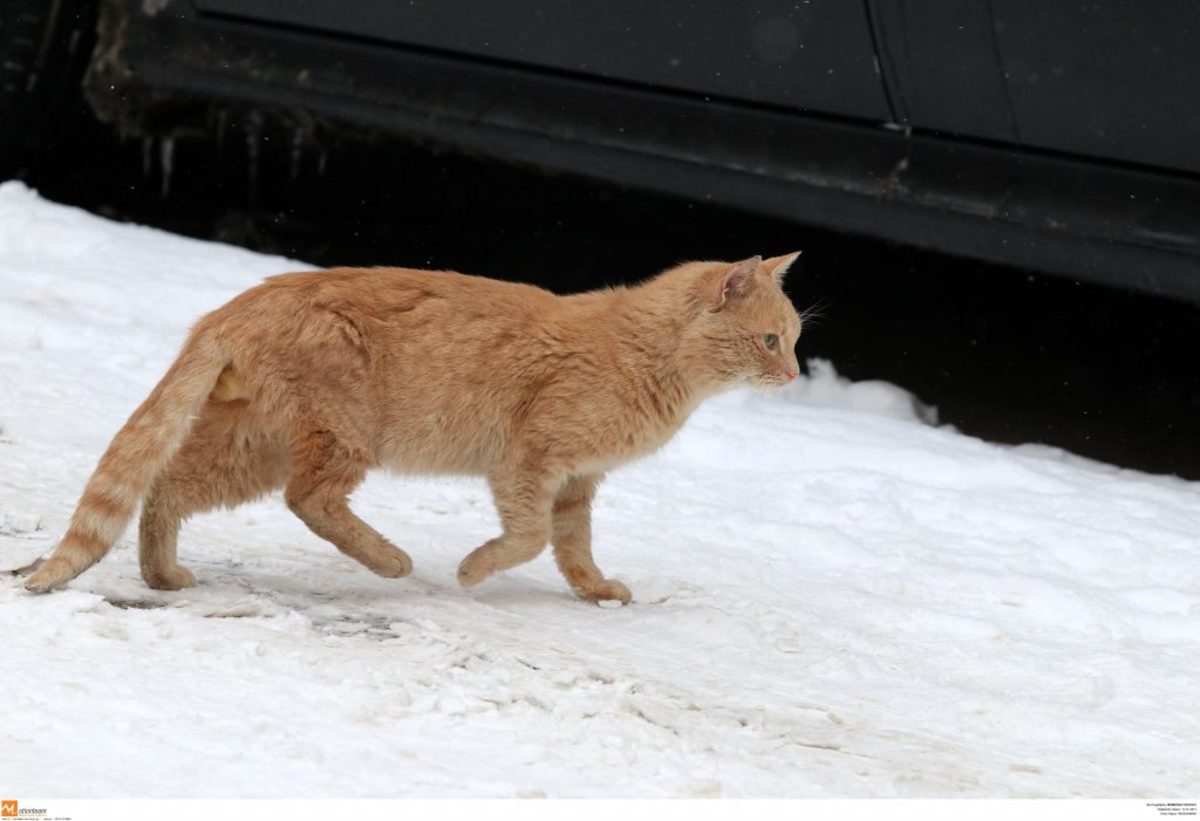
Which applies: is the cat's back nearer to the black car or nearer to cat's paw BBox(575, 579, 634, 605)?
cat's paw BBox(575, 579, 634, 605)

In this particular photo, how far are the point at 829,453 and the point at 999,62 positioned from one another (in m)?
1.89

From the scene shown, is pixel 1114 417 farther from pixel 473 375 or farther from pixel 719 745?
pixel 719 745

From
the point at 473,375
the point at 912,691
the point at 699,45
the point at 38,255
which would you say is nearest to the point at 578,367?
the point at 473,375

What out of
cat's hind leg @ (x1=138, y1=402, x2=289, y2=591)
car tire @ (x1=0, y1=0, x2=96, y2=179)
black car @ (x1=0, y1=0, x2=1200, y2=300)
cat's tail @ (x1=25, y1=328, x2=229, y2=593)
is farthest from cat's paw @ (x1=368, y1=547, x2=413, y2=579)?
car tire @ (x1=0, y1=0, x2=96, y2=179)

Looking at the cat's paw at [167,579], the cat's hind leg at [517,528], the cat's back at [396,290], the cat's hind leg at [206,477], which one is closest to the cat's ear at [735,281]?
the cat's back at [396,290]

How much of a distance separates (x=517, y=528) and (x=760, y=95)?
348 centimetres

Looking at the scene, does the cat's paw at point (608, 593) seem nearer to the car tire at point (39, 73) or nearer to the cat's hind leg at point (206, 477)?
the cat's hind leg at point (206, 477)

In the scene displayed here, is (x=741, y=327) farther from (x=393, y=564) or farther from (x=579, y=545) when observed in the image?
(x=393, y=564)

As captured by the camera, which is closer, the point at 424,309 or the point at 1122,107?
the point at 424,309

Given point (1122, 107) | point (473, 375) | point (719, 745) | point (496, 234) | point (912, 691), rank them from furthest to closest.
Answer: point (496, 234) → point (1122, 107) → point (473, 375) → point (912, 691) → point (719, 745)

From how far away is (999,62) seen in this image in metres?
6.99

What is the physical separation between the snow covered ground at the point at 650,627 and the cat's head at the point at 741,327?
737mm

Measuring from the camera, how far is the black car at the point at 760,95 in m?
6.92

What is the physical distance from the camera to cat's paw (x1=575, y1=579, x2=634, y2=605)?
4.97 m
